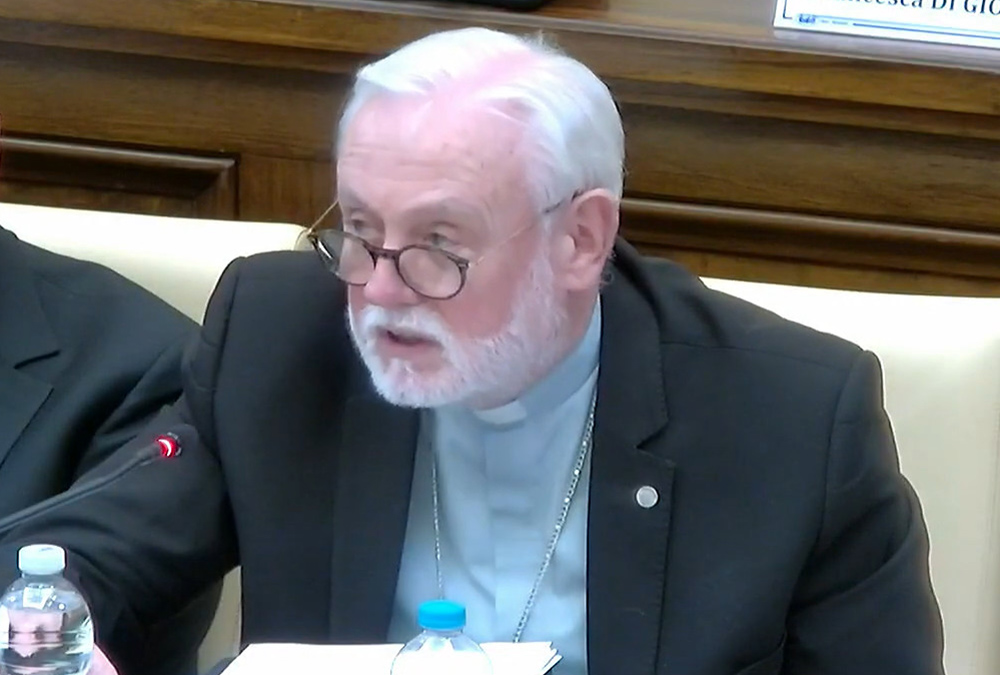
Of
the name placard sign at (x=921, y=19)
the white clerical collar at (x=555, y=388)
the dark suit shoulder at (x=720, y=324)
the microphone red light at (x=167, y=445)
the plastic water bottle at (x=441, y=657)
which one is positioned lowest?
the plastic water bottle at (x=441, y=657)

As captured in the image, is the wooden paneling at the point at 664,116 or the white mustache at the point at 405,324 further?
the wooden paneling at the point at 664,116

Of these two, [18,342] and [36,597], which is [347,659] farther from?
[18,342]

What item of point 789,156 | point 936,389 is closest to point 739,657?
point 936,389

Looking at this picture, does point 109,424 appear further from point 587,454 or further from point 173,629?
point 587,454

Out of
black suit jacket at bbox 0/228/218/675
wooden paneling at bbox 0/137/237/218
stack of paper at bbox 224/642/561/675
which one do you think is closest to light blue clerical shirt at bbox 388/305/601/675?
stack of paper at bbox 224/642/561/675

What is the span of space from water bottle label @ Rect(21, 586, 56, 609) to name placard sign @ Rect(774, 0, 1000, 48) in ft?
3.96

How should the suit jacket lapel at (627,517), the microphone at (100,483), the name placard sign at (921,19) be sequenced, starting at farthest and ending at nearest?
1. the name placard sign at (921,19)
2. the suit jacket lapel at (627,517)
3. the microphone at (100,483)

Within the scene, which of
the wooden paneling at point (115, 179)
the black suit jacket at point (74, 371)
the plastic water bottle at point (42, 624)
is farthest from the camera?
the wooden paneling at point (115, 179)

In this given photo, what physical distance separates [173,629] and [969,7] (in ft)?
3.81

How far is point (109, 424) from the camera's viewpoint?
1632mm

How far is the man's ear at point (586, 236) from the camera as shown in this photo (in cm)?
134

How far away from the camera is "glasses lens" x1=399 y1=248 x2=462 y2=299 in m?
1.27

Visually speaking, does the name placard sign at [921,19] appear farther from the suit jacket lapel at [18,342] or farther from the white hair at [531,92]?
Result: the suit jacket lapel at [18,342]

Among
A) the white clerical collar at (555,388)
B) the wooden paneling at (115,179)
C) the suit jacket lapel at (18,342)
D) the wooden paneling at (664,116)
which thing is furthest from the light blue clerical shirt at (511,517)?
the wooden paneling at (115,179)
